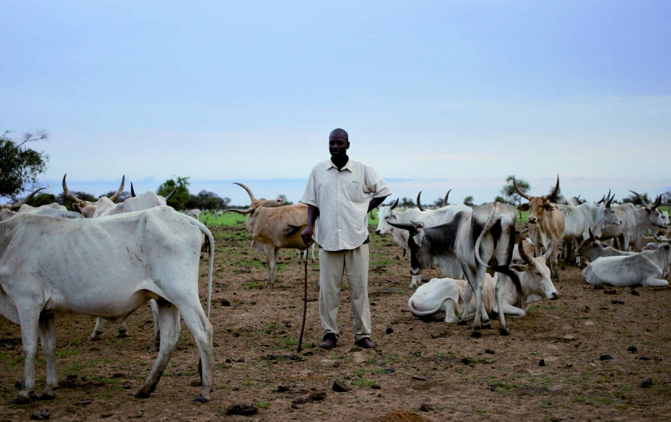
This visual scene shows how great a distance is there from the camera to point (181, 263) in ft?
17.6

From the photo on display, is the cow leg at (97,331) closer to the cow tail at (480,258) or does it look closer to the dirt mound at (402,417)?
the dirt mound at (402,417)

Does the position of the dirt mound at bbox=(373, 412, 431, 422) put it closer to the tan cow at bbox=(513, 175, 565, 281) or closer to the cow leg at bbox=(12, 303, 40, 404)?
the cow leg at bbox=(12, 303, 40, 404)

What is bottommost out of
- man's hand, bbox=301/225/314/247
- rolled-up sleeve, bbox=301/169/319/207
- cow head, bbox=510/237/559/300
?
cow head, bbox=510/237/559/300

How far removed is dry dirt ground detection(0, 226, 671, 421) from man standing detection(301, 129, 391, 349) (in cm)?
41

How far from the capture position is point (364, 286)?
24.9ft

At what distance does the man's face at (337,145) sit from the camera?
738cm

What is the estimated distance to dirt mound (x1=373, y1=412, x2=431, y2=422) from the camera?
4713 mm

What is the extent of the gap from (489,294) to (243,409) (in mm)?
5333

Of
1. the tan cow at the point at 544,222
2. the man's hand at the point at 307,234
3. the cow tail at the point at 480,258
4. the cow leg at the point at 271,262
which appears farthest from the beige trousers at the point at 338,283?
the tan cow at the point at 544,222

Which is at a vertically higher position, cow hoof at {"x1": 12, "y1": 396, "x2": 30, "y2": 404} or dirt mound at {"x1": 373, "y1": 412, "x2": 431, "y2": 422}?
dirt mound at {"x1": 373, "y1": 412, "x2": 431, "y2": 422}

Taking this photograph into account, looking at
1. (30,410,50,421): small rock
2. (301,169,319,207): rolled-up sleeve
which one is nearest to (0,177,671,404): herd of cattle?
(30,410,50,421): small rock

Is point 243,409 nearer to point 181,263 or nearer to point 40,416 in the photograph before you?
point 181,263

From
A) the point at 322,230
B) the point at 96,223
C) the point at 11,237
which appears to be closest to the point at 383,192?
the point at 322,230

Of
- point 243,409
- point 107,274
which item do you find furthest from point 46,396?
point 243,409
